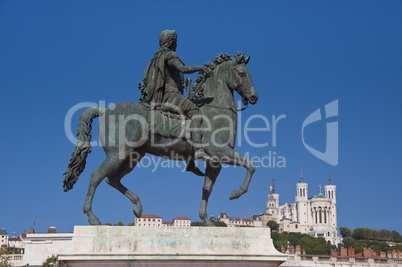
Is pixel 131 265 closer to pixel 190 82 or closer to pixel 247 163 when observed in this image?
pixel 247 163

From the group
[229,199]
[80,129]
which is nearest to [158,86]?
[80,129]

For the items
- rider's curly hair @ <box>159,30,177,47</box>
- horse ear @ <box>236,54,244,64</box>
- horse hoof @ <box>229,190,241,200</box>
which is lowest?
horse hoof @ <box>229,190,241,200</box>

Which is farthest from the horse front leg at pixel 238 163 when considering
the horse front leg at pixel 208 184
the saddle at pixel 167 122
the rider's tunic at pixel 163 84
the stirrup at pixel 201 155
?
the rider's tunic at pixel 163 84

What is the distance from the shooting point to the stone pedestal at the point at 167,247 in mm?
10594

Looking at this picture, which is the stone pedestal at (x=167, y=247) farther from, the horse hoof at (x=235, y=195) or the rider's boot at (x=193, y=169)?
the rider's boot at (x=193, y=169)

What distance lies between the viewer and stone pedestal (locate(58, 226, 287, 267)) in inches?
417

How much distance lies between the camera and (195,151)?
1173 cm

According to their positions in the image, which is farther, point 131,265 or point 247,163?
point 247,163

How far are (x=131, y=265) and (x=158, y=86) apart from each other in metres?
3.66

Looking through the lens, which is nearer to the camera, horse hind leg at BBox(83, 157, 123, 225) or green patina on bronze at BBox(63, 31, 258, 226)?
horse hind leg at BBox(83, 157, 123, 225)

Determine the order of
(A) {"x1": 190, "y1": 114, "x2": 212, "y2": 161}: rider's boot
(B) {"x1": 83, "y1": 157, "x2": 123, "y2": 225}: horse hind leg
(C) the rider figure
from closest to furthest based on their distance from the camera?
(B) {"x1": 83, "y1": 157, "x2": 123, "y2": 225}: horse hind leg < (A) {"x1": 190, "y1": 114, "x2": 212, "y2": 161}: rider's boot < (C) the rider figure

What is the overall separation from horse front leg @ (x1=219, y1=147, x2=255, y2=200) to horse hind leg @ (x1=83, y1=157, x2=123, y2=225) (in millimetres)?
2060

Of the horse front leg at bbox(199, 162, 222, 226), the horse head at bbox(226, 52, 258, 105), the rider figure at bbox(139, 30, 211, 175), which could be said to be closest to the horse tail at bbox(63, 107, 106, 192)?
the rider figure at bbox(139, 30, 211, 175)

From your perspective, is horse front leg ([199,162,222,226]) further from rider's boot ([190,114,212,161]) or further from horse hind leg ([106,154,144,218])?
horse hind leg ([106,154,144,218])
